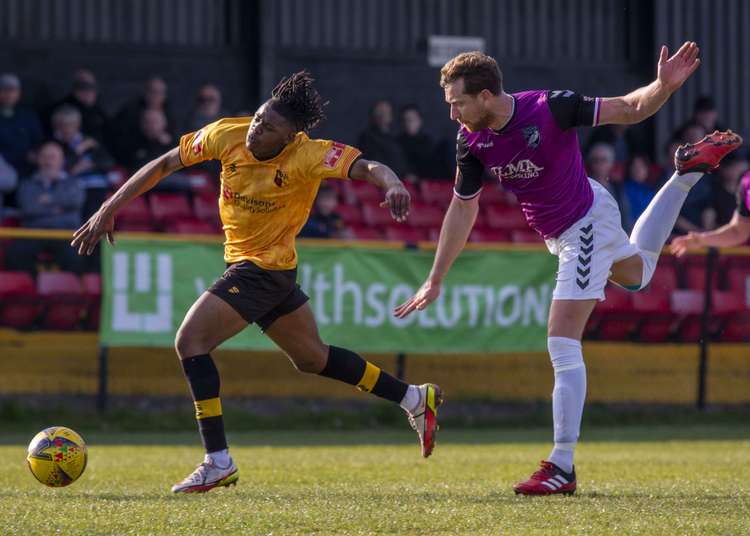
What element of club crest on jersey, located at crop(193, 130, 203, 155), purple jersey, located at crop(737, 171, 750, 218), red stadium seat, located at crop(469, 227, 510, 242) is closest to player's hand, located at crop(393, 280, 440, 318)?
club crest on jersey, located at crop(193, 130, 203, 155)

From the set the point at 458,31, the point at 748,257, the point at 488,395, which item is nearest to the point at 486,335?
the point at 488,395

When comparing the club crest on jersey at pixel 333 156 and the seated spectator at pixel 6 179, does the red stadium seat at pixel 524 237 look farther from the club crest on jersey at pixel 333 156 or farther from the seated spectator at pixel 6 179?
the club crest on jersey at pixel 333 156

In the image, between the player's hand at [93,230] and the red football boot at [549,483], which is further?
the player's hand at [93,230]

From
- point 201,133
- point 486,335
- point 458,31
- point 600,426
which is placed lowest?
point 600,426

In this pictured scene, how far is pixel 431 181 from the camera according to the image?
56.9ft

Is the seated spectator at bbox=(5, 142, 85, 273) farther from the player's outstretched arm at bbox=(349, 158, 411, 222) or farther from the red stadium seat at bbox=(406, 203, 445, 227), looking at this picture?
the player's outstretched arm at bbox=(349, 158, 411, 222)

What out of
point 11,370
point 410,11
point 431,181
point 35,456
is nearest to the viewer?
point 35,456

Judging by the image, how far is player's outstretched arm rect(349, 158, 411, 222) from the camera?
6.50 meters

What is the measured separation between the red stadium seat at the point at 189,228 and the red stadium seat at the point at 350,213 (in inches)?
68.6

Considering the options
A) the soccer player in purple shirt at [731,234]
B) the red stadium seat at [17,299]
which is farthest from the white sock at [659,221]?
the red stadium seat at [17,299]

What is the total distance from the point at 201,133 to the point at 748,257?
26.0 ft

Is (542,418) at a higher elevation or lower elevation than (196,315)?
lower

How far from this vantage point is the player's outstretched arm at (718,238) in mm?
8523

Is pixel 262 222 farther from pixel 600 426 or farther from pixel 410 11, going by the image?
pixel 410 11
